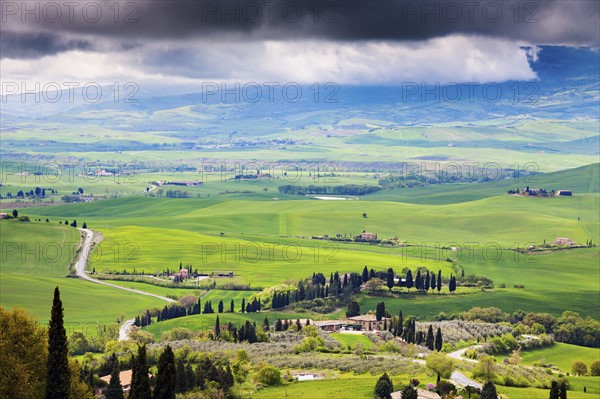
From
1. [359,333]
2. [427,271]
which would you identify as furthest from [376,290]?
[359,333]

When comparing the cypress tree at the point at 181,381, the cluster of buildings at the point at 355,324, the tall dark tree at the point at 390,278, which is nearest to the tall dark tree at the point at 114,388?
the cypress tree at the point at 181,381

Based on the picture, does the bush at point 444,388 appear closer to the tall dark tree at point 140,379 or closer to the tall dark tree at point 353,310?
the tall dark tree at point 140,379

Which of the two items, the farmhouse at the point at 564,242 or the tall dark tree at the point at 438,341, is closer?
the tall dark tree at the point at 438,341

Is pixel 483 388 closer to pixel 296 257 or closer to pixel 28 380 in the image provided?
pixel 28 380

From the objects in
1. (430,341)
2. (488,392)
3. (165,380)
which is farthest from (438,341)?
(165,380)

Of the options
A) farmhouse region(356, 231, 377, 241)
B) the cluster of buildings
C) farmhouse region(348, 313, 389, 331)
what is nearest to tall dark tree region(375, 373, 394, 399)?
the cluster of buildings

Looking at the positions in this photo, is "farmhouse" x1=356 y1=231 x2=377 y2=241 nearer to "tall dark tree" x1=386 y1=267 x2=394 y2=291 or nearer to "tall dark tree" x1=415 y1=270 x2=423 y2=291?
"tall dark tree" x1=386 y1=267 x2=394 y2=291
